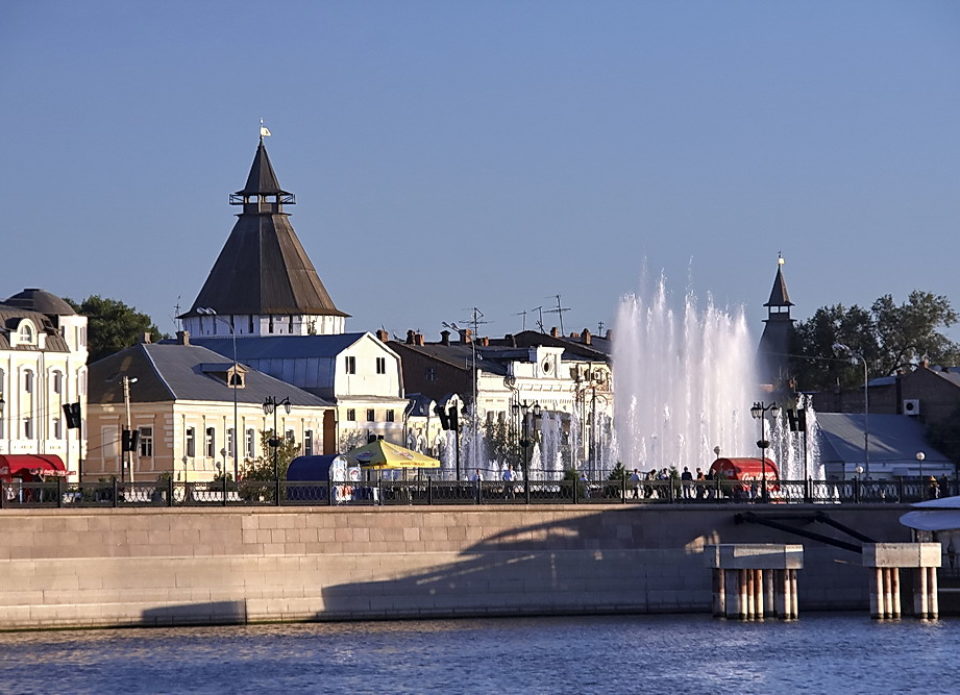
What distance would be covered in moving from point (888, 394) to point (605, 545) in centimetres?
7006

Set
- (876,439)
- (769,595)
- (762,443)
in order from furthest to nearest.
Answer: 1. (876,439)
2. (762,443)
3. (769,595)

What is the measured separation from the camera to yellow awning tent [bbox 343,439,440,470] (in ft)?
254

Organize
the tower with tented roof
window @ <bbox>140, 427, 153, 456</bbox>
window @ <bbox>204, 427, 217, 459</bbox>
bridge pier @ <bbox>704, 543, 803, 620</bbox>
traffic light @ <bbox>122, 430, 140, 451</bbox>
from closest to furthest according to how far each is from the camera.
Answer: bridge pier @ <bbox>704, 543, 803, 620</bbox>, traffic light @ <bbox>122, 430, 140, 451</bbox>, window @ <bbox>140, 427, 153, 456</bbox>, window @ <bbox>204, 427, 217, 459</bbox>, the tower with tented roof

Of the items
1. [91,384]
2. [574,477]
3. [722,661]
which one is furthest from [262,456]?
[722,661]

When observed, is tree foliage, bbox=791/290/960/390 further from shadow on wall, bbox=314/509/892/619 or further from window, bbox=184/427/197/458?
shadow on wall, bbox=314/509/892/619

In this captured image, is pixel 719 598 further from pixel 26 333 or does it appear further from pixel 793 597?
pixel 26 333

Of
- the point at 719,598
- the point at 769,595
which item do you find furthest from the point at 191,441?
the point at 769,595

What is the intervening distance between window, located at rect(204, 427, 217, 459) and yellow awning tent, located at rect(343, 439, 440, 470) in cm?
2976

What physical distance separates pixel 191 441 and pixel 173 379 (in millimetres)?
3168

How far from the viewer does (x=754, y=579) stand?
2576 inches

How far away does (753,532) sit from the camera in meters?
68.9

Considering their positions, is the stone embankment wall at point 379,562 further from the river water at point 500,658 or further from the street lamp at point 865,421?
the street lamp at point 865,421

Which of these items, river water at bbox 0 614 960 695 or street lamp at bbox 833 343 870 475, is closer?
river water at bbox 0 614 960 695

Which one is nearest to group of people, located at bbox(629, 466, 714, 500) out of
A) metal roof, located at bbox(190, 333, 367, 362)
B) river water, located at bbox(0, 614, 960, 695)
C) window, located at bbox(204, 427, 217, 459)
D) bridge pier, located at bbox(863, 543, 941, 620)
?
river water, located at bbox(0, 614, 960, 695)
